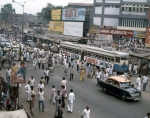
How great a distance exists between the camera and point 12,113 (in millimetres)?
9320

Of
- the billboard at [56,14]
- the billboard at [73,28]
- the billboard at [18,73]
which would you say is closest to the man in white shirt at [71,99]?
the billboard at [18,73]

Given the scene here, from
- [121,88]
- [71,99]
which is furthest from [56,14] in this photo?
[71,99]

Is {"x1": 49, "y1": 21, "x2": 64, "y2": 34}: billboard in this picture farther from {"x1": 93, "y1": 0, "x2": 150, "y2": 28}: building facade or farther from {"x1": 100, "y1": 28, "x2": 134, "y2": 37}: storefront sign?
{"x1": 100, "y1": 28, "x2": 134, "y2": 37}: storefront sign

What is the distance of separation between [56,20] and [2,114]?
2128 inches

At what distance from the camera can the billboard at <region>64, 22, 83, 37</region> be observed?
51.9 metres

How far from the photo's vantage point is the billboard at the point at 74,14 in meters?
51.8

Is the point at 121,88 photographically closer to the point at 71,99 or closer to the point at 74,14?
the point at 71,99

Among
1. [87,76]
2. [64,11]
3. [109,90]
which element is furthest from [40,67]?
[64,11]

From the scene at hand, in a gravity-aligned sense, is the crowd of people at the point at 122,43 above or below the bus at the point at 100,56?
above

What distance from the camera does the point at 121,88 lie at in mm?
16766

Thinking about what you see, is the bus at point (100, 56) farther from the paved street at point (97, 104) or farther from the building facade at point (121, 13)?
the building facade at point (121, 13)

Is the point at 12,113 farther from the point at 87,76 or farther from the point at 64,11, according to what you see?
the point at 64,11

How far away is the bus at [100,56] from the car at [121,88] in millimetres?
7871

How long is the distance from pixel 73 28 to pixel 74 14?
308 cm
